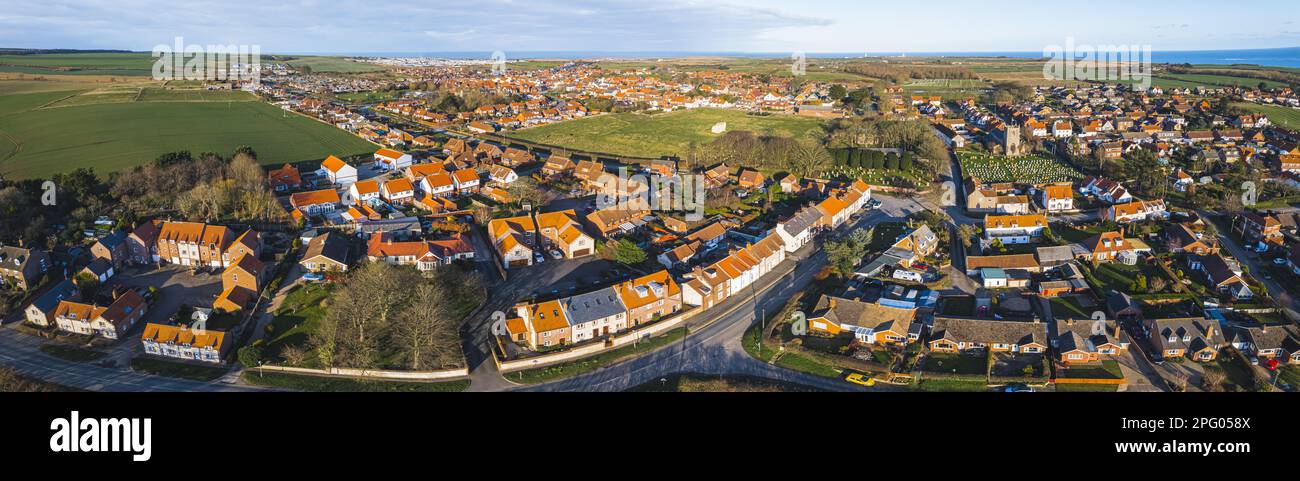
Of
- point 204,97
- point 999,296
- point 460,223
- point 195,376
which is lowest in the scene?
point 195,376

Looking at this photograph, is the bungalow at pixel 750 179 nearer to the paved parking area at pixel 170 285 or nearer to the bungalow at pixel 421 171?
the bungalow at pixel 421 171

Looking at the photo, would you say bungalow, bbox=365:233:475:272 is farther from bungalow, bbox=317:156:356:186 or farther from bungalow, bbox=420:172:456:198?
bungalow, bbox=317:156:356:186

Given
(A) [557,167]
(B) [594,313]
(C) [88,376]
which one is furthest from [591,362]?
(A) [557,167]

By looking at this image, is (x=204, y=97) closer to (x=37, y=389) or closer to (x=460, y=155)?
(x=460, y=155)

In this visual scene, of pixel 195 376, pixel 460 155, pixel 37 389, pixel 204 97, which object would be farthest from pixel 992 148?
pixel 204 97

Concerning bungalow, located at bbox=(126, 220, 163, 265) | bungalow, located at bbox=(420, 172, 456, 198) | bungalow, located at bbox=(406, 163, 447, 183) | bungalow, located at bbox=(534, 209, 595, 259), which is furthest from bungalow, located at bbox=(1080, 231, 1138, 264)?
bungalow, located at bbox=(126, 220, 163, 265)

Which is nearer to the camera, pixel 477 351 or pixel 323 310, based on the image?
pixel 477 351
